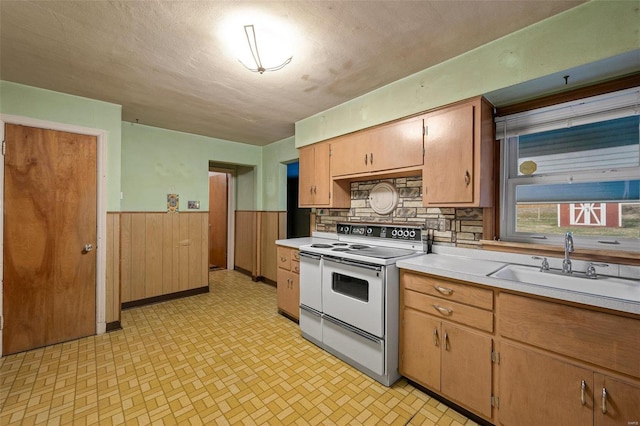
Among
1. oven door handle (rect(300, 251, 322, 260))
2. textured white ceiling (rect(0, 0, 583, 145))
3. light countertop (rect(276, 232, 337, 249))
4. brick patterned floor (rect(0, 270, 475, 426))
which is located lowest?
brick patterned floor (rect(0, 270, 475, 426))

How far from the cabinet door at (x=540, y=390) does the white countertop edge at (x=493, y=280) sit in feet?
1.11

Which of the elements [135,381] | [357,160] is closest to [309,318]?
[135,381]

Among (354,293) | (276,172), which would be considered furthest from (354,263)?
(276,172)

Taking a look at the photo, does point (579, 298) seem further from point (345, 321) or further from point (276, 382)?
point (276, 382)

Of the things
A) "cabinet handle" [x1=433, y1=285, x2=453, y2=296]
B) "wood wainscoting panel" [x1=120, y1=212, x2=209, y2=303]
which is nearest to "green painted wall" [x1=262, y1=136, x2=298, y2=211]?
"wood wainscoting panel" [x1=120, y1=212, x2=209, y2=303]

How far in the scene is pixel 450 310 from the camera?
1735 mm

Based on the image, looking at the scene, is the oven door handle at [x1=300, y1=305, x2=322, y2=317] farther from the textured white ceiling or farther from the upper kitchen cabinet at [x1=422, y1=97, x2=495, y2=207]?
the textured white ceiling

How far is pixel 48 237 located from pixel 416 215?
11.9 feet

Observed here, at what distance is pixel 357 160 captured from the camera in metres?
2.78

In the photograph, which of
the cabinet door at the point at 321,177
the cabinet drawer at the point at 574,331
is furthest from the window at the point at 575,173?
the cabinet door at the point at 321,177

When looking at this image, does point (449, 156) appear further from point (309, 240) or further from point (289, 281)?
point (289, 281)

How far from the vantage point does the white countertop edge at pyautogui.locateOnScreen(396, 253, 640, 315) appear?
3.89ft

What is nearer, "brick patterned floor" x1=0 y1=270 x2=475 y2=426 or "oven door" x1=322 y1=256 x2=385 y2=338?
"brick patterned floor" x1=0 y1=270 x2=475 y2=426

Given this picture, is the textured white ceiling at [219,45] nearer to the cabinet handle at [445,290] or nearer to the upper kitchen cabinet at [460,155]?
the upper kitchen cabinet at [460,155]
